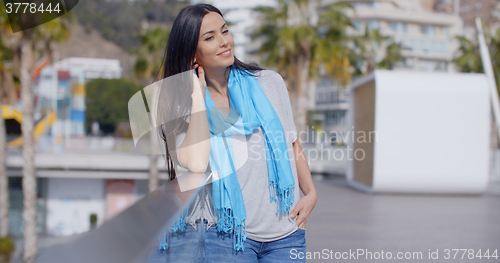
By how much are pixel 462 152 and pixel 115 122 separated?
184 feet

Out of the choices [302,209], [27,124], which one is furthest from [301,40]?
[302,209]

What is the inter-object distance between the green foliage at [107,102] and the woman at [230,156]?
2311 inches

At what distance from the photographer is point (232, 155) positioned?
1.41m

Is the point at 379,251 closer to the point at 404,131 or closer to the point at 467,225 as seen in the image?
the point at 467,225

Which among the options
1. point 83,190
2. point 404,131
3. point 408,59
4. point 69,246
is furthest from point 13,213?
point 408,59

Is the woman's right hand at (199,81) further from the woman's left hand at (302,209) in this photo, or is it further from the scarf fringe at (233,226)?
the woman's left hand at (302,209)

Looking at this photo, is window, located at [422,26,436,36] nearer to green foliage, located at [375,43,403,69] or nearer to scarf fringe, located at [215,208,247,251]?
green foliage, located at [375,43,403,69]

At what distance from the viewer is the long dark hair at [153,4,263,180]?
1412mm

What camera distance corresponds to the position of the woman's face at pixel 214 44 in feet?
4.88

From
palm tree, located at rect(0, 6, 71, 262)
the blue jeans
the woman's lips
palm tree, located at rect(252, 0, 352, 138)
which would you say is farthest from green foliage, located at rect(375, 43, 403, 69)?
the blue jeans

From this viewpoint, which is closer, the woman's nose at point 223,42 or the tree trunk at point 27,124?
the woman's nose at point 223,42

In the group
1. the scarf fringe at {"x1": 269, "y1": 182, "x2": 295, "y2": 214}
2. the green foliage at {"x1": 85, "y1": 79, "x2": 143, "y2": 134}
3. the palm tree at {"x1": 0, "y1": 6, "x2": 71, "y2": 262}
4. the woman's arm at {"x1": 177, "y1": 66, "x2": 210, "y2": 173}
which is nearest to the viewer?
the woman's arm at {"x1": 177, "y1": 66, "x2": 210, "y2": 173}
